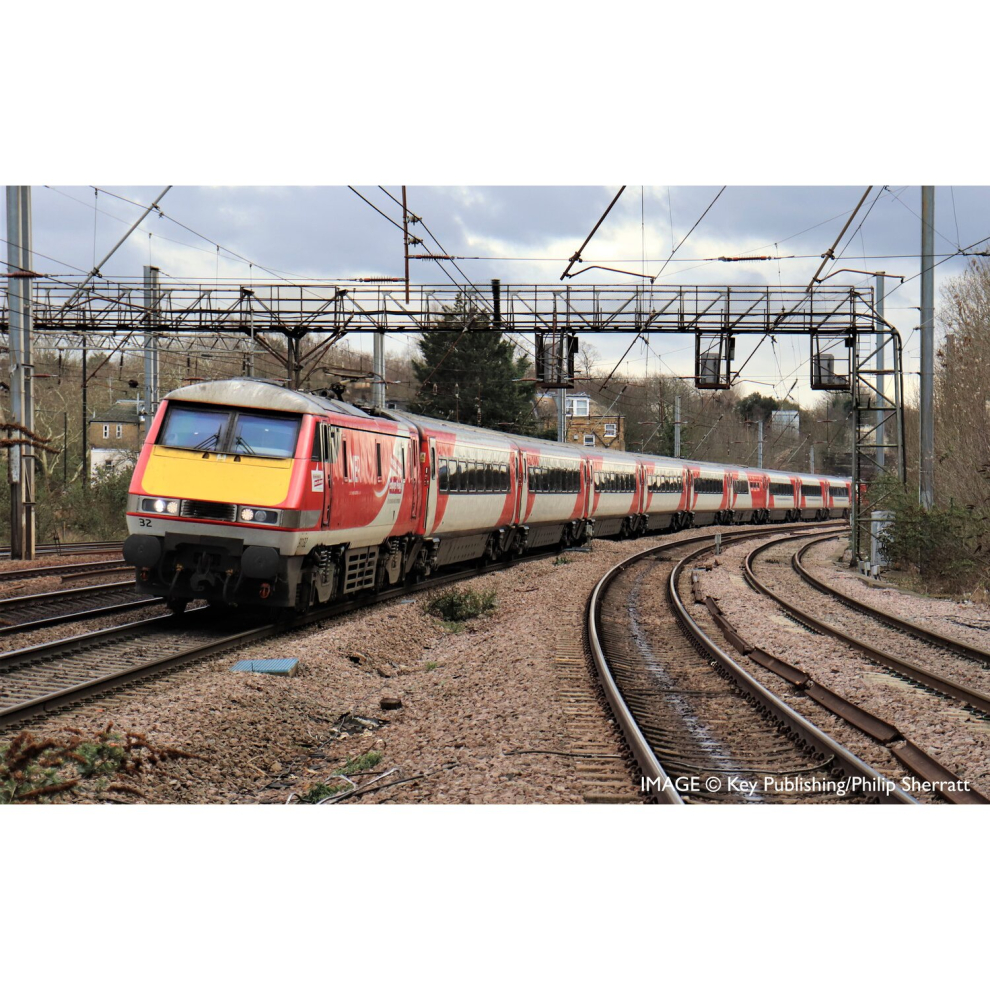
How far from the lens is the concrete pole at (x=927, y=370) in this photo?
59.8ft

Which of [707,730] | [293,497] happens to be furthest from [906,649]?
[293,497]

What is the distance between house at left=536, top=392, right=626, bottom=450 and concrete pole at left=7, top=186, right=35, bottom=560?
3639cm

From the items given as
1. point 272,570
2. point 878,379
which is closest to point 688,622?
point 272,570

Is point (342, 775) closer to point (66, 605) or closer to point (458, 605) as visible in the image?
point (66, 605)

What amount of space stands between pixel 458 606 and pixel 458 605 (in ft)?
0.07

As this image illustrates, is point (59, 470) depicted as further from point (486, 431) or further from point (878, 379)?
point (878, 379)

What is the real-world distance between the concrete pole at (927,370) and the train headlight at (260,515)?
1186 cm

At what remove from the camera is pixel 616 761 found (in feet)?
23.6

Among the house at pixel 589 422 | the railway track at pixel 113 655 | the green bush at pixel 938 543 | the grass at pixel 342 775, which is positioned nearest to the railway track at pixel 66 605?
the railway track at pixel 113 655

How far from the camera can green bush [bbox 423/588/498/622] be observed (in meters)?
16.5

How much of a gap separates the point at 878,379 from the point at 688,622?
44.4ft

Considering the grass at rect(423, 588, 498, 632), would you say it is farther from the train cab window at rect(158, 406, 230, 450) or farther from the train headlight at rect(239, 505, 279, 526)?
the train cab window at rect(158, 406, 230, 450)

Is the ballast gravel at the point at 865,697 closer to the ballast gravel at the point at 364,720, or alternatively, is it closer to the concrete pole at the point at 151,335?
the ballast gravel at the point at 364,720

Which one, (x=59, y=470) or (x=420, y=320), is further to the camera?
(x=59, y=470)
